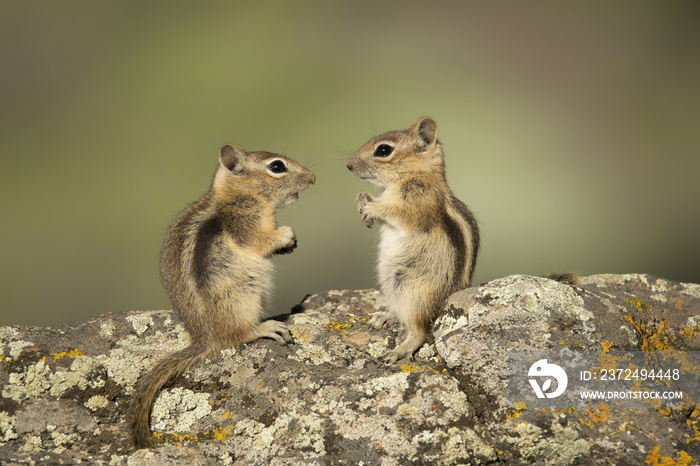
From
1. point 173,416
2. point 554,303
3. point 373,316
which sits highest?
point 554,303

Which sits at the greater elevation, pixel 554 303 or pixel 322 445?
pixel 554 303

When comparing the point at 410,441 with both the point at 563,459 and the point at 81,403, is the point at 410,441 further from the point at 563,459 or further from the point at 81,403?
the point at 81,403

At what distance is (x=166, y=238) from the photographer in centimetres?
453


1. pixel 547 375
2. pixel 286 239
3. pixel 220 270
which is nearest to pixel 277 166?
pixel 286 239

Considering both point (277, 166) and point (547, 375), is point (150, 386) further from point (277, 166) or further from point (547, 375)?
point (547, 375)

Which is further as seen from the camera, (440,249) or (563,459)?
(440,249)

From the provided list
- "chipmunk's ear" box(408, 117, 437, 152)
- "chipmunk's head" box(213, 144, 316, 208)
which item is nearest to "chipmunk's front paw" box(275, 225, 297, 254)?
"chipmunk's head" box(213, 144, 316, 208)

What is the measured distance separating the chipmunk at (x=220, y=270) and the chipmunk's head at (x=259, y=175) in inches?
0.5

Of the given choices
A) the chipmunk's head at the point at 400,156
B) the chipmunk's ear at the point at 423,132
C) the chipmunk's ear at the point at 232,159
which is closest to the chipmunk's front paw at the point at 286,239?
the chipmunk's ear at the point at 232,159

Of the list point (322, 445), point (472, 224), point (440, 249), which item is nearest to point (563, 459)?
point (322, 445)

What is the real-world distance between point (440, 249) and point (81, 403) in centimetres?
259

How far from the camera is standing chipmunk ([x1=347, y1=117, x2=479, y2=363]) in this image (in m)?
4.21

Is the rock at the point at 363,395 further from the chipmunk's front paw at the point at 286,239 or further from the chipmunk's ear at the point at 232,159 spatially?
the chipmunk's ear at the point at 232,159

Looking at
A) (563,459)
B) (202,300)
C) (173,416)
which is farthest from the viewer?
(202,300)
